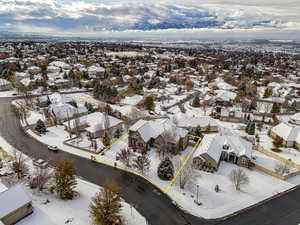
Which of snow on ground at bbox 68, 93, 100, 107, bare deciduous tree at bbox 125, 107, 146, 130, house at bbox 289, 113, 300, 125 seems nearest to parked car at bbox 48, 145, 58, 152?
bare deciduous tree at bbox 125, 107, 146, 130

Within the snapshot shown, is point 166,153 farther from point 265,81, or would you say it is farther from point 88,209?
Answer: point 265,81

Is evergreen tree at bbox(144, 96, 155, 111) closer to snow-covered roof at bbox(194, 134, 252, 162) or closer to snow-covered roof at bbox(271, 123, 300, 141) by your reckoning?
snow-covered roof at bbox(194, 134, 252, 162)

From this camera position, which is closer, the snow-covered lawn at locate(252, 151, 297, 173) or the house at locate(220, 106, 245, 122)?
the snow-covered lawn at locate(252, 151, 297, 173)

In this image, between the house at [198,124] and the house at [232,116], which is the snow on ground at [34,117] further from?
the house at [232,116]

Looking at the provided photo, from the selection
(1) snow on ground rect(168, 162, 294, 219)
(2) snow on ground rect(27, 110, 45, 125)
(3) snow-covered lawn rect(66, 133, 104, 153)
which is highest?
(2) snow on ground rect(27, 110, 45, 125)

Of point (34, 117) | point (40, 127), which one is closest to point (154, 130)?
point (40, 127)

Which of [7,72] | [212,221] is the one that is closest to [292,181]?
[212,221]

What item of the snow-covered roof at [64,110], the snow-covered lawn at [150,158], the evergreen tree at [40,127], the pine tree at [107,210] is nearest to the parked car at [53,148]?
the evergreen tree at [40,127]
